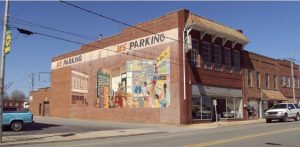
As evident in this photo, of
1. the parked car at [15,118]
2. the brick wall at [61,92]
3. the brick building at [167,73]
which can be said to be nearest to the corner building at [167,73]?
the brick building at [167,73]

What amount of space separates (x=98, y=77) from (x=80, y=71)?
4.93 m

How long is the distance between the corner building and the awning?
5.99 metres

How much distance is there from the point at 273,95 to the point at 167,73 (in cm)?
1937

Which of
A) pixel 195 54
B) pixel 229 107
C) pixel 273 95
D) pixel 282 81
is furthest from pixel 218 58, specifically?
pixel 282 81

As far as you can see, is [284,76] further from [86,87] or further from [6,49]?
[6,49]

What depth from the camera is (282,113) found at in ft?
120

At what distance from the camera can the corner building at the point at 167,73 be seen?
118 ft

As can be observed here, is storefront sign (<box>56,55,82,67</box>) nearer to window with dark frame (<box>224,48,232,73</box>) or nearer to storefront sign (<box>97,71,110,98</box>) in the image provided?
storefront sign (<box>97,71,110,98</box>)

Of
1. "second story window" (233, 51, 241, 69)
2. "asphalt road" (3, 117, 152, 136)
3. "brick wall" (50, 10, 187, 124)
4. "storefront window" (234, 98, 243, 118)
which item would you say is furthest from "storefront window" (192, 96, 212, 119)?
"second story window" (233, 51, 241, 69)

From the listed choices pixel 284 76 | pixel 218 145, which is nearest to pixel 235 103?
pixel 284 76

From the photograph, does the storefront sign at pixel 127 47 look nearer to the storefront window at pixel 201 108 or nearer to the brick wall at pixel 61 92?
the brick wall at pixel 61 92

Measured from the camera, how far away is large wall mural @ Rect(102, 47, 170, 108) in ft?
122

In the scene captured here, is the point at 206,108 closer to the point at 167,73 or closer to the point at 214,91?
the point at 214,91

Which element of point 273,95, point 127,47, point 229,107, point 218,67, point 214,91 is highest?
point 127,47
